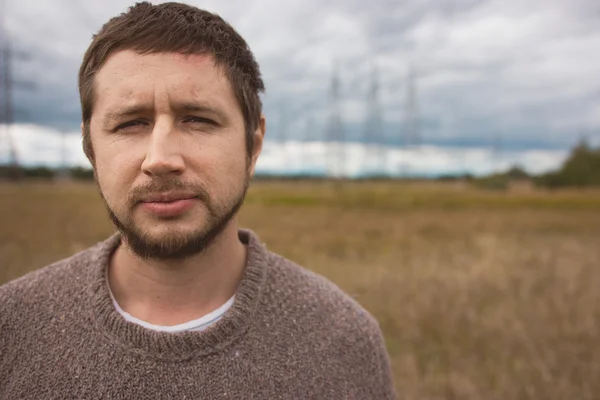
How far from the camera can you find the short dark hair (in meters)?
1.76

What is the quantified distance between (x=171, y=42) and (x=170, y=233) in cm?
73

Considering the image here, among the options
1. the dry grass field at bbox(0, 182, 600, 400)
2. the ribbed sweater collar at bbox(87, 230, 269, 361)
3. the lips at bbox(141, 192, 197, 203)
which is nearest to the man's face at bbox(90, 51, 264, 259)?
the lips at bbox(141, 192, 197, 203)

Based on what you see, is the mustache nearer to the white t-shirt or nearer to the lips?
the lips

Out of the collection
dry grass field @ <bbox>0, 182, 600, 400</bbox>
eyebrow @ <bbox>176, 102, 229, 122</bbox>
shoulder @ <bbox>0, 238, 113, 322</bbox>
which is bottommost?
dry grass field @ <bbox>0, 182, 600, 400</bbox>

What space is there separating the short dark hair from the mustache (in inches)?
13.2

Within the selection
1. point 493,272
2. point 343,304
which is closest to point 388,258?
point 493,272

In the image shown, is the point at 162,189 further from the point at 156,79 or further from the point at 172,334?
the point at 172,334

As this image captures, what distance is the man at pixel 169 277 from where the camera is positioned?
66.2 inches

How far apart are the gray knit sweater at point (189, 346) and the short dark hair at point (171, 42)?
23.4 inches

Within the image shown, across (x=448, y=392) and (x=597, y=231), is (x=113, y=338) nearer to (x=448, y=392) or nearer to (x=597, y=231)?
(x=448, y=392)

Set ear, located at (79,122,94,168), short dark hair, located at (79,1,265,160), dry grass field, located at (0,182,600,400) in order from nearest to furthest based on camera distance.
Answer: short dark hair, located at (79,1,265,160), ear, located at (79,122,94,168), dry grass field, located at (0,182,600,400)

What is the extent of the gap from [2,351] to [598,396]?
5.05 m

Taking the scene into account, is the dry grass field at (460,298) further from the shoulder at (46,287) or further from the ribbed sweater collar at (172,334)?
the shoulder at (46,287)

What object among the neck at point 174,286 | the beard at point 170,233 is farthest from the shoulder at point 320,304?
the beard at point 170,233
